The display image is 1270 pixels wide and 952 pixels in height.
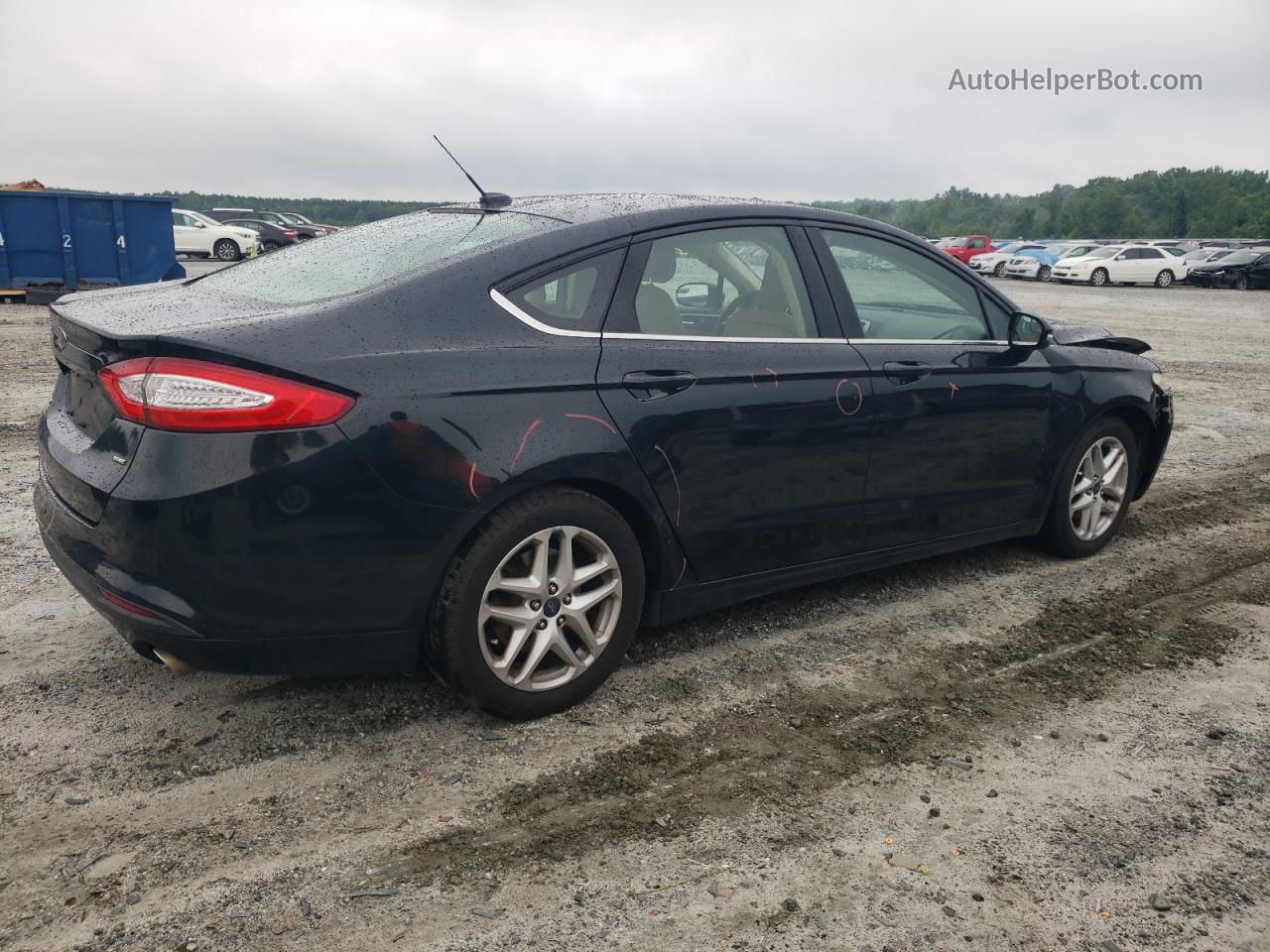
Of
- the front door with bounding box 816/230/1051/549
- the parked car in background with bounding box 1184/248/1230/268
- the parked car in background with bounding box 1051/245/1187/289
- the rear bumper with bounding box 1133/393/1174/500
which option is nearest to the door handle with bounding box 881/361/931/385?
the front door with bounding box 816/230/1051/549

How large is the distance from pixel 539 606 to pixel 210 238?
3287 centimetres

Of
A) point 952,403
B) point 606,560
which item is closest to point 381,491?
point 606,560

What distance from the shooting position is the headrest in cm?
352

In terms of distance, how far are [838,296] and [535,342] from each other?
4.62 feet

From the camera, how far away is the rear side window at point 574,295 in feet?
10.6

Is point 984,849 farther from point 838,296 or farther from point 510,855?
point 838,296

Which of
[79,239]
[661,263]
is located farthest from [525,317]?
[79,239]

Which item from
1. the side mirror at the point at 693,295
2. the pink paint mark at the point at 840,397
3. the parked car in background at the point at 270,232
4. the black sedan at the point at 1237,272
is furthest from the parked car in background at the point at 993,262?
the side mirror at the point at 693,295

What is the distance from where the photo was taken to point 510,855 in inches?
104

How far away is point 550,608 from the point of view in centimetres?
323

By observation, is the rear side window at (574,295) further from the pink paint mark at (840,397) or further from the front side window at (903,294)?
the front side window at (903,294)

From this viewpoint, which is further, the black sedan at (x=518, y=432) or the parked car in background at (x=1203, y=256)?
the parked car in background at (x=1203, y=256)

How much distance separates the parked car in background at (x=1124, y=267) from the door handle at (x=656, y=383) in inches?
1381

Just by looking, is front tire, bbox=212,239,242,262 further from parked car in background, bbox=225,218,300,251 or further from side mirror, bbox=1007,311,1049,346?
side mirror, bbox=1007,311,1049,346
